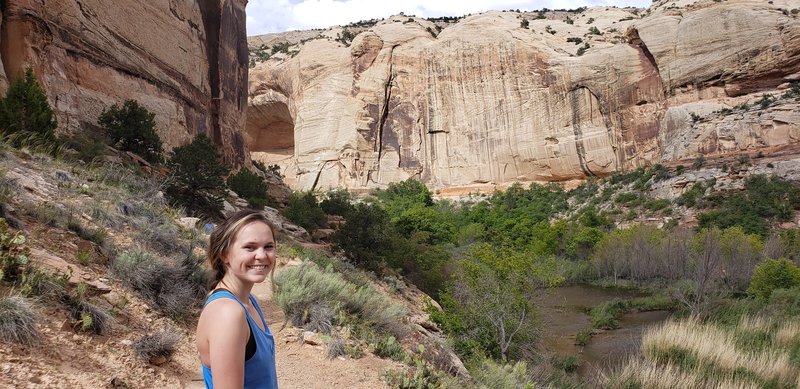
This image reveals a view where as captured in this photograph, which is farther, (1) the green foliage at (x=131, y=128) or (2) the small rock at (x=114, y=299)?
(1) the green foliage at (x=131, y=128)

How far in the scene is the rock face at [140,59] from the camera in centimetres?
1209

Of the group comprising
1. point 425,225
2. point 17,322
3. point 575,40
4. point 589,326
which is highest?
point 575,40

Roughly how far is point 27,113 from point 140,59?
720 cm

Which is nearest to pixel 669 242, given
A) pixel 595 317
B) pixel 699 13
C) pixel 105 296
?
pixel 595 317

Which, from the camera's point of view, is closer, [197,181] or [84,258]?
[84,258]

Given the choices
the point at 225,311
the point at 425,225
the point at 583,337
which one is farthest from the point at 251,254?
the point at 425,225

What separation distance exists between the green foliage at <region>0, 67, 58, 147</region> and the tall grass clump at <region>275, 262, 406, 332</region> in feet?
19.9

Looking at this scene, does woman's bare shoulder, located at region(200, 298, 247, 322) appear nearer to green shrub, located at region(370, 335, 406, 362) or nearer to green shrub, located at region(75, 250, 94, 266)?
green shrub, located at region(75, 250, 94, 266)

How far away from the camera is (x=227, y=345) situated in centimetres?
140

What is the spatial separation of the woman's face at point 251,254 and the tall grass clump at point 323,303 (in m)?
3.64

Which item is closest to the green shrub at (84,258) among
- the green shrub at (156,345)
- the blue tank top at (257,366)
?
the green shrub at (156,345)

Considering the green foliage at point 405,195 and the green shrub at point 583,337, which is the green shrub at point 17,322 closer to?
the green shrub at point 583,337

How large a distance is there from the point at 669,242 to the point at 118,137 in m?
23.9

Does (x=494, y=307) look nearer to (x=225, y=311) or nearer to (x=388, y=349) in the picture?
(x=388, y=349)
